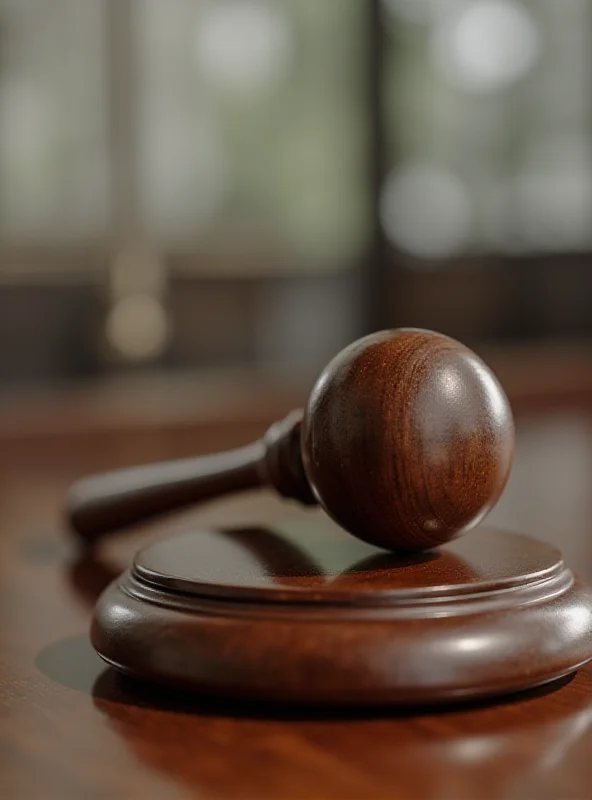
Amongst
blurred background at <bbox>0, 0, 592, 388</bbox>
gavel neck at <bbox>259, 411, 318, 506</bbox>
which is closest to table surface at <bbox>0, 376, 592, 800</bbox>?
gavel neck at <bbox>259, 411, 318, 506</bbox>

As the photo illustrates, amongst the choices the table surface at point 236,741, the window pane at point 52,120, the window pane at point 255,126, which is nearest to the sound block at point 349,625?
the table surface at point 236,741

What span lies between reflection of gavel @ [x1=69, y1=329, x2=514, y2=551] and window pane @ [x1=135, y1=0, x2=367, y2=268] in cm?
350

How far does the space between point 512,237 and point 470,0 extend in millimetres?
828

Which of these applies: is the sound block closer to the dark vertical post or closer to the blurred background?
the blurred background

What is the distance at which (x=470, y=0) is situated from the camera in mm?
4551

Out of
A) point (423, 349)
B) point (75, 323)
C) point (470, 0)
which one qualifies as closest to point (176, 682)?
point (423, 349)

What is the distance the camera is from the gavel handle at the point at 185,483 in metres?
0.67

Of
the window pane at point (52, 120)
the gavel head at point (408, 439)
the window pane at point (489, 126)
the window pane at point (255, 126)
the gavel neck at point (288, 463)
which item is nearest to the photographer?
the gavel head at point (408, 439)

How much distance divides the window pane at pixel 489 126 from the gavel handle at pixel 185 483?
3665 millimetres

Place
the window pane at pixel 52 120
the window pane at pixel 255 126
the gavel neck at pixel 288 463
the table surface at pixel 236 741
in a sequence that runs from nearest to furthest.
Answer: the table surface at pixel 236 741, the gavel neck at pixel 288 463, the window pane at pixel 52 120, the window pane at pixel 255 126

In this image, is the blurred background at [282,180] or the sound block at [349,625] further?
the blurred background at [282,180]

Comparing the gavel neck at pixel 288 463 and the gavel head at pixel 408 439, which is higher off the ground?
the gavel head at pixel 408 439

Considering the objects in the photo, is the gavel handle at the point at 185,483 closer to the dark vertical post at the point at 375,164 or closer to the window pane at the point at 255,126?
the window pane at the point at 255,126

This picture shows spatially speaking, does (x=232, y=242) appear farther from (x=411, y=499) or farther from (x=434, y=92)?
(x=411, y=499)
